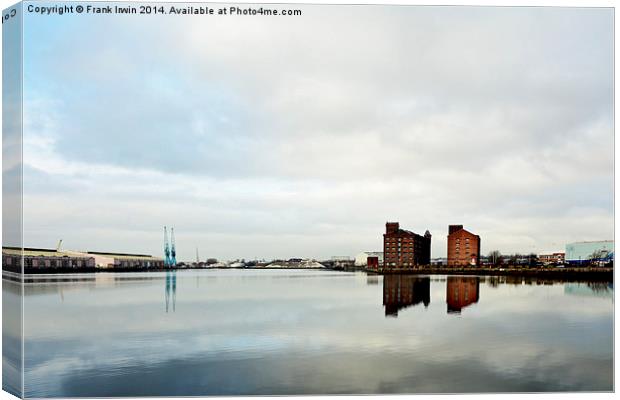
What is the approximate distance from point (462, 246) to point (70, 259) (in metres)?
12.6

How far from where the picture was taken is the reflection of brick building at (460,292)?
61.7 feet

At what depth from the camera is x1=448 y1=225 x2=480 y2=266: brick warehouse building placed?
16.9 m

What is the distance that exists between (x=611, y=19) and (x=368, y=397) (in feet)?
35.5

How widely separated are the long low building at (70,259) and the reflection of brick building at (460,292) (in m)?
10.1

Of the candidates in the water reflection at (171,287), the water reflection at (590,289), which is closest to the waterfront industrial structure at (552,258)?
the water reflection at (590,289)

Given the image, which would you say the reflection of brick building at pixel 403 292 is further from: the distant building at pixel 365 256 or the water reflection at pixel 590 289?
the water reflection at pixel 590 289

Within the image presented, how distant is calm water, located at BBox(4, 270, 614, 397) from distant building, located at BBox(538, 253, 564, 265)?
1.08 m

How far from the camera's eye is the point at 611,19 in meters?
13.1

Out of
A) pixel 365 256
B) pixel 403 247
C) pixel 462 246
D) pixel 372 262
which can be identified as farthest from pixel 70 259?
pixel 462 246

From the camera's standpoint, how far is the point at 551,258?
16969mm

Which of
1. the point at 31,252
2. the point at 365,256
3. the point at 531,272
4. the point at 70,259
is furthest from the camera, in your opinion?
the point at 531,272

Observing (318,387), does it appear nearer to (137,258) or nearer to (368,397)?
(368,397)

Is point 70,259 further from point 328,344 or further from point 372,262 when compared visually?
point 372,262

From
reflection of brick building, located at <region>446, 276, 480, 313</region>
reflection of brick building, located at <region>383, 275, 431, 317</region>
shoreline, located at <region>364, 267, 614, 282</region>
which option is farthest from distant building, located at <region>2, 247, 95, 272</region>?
reflection of brick building, located at <region>446, 276, 480, 313</region>
